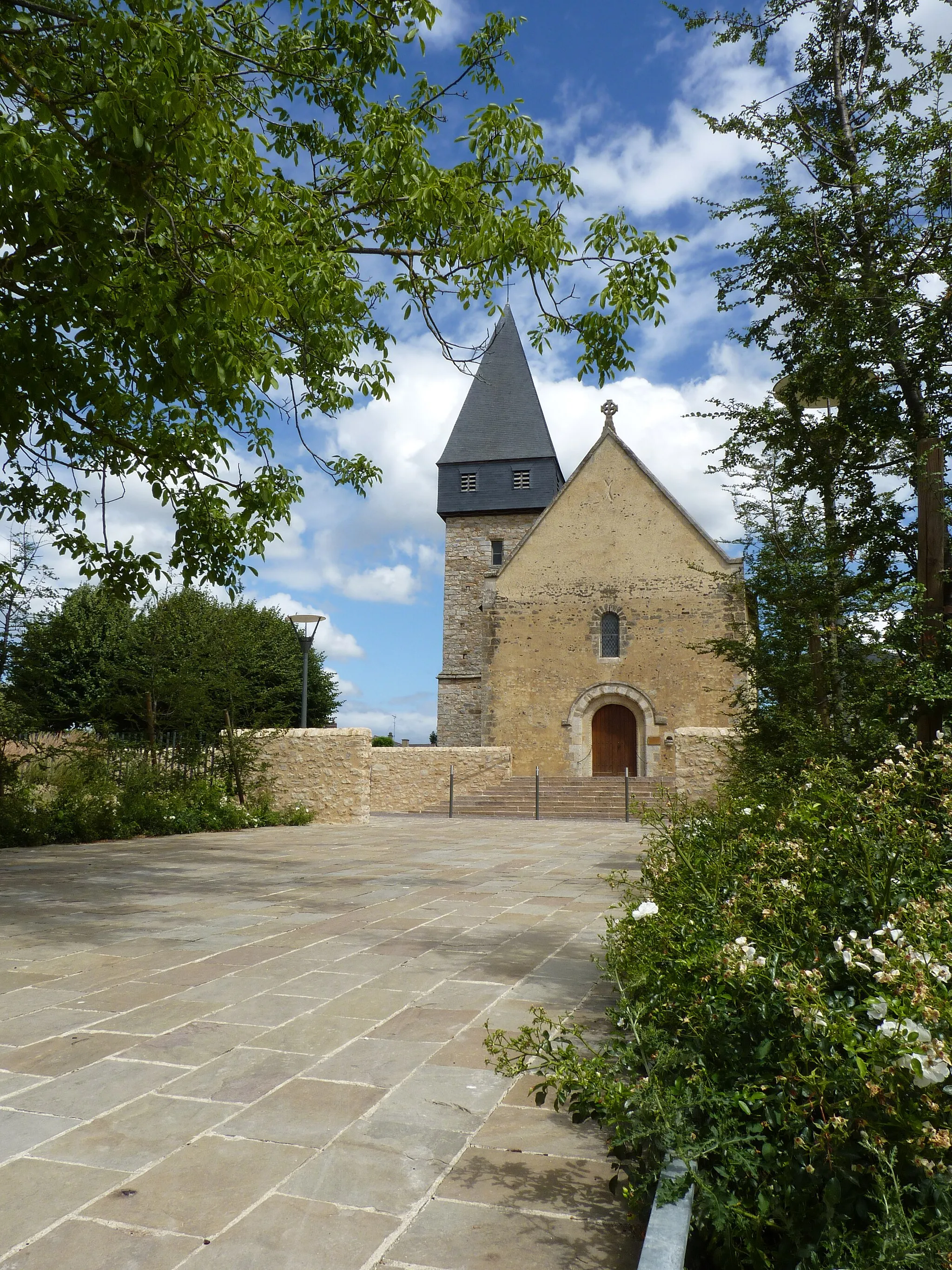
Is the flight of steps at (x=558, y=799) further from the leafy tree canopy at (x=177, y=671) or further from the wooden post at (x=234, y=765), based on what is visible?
the wooden post at (x=234, y=765)

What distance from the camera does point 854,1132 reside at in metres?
1.71

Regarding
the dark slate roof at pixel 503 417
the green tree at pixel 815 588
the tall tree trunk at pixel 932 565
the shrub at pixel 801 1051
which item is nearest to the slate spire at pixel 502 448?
the dark slate roof at pixel 503 417

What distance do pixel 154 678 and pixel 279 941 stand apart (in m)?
9.38

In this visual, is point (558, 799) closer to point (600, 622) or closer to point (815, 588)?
point (600, 622)

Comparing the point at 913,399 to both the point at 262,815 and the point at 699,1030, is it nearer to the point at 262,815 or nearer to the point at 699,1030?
the point at 699,1030

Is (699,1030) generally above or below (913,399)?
below

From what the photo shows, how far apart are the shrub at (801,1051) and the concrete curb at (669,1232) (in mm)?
32

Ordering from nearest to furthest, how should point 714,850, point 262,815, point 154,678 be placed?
1. point 714,850
2. point 154,678
3. point 262,815

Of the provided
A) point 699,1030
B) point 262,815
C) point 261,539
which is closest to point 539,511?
point 262,815

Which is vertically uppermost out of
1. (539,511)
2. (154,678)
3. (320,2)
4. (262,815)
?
(539,511)

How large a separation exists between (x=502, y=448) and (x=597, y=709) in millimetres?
14072

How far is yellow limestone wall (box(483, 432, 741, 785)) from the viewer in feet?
75.8

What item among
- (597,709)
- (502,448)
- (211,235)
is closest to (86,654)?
(597,709)

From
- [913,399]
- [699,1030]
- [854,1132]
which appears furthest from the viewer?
[913,399]
